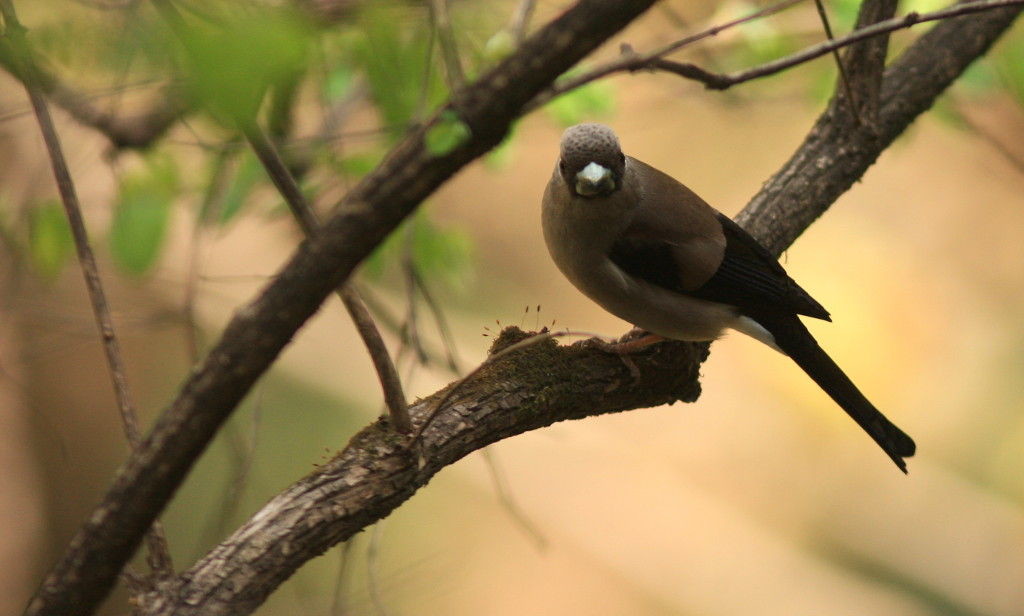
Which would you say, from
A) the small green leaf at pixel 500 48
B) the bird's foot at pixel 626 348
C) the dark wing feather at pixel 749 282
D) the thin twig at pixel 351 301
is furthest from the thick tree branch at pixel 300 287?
the dark wing feather at pixel 749 282

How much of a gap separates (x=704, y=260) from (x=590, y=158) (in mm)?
Result: 483

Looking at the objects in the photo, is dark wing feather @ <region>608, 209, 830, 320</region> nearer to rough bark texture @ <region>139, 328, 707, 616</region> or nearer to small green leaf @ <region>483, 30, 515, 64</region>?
rough bark texture @ <region>139, 328, 707, 616</region>

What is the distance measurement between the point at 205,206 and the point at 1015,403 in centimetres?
589

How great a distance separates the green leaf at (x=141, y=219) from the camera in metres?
3.07

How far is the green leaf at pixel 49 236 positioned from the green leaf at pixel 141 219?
153 mm

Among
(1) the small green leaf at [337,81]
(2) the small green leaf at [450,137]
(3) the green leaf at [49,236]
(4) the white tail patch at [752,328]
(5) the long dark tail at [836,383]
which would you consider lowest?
(2) the small green leaf at [450,137]

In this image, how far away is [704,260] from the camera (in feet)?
10.0

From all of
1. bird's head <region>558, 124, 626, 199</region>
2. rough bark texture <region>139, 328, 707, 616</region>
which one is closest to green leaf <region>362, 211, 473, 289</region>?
bird's head <region>558, 124, 626, 199</region>

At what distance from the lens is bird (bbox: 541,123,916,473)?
2924 mm

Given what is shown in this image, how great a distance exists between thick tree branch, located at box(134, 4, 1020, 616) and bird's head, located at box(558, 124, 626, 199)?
0.48 metres

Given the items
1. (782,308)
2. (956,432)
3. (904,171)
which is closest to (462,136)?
(782,308)

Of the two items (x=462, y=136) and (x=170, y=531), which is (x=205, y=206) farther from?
(x=170, y=531)

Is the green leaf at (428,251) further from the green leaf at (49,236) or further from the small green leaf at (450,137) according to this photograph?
the small green leaf at (450,137)

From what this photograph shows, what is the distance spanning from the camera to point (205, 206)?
3152 mm
